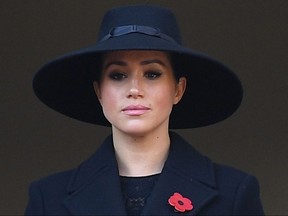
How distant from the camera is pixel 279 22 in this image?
11.9 feet

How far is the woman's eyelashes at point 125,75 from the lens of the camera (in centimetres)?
235

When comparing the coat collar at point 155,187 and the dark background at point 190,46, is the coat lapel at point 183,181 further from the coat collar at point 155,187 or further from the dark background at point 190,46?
the dark background at point 190,46

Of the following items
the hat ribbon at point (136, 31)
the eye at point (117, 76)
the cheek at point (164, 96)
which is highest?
the hat ribbon at point (136, 31)

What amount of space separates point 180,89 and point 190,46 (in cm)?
128

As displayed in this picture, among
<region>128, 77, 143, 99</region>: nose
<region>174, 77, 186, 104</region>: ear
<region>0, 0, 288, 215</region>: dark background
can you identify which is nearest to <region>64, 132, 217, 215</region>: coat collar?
<region>174, 77, 186, 104</region>: ear

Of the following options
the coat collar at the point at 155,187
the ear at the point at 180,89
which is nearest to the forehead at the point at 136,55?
the ear at the point at 180,89

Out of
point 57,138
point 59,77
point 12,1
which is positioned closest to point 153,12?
point 59,77

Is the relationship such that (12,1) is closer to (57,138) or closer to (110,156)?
(57,138)

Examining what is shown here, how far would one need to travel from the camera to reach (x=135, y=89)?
2309mm

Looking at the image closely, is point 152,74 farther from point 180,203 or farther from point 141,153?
point 180,203

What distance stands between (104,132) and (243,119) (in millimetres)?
534

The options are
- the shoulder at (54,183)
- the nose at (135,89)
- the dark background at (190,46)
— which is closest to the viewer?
the nose at (135,89)

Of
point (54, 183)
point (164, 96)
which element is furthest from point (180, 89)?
point (54, 183)

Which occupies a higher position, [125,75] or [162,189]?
[125,75]
